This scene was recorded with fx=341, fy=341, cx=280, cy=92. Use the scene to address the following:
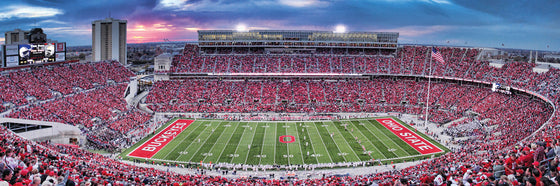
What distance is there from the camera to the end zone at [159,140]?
2955cm

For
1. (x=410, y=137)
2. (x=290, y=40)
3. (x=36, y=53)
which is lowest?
(x=410, y=137)

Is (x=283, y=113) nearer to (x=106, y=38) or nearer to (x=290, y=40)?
(x=290, y=40)

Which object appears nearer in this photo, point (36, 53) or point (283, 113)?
point (36, 53)

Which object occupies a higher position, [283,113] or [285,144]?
[283,113]

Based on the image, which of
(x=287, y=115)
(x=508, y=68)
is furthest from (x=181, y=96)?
(x=508, y=68)

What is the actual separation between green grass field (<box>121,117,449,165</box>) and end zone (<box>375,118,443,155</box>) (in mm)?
664

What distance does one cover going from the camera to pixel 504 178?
8188 mm

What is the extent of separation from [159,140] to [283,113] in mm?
17734

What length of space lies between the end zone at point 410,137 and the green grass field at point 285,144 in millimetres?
664

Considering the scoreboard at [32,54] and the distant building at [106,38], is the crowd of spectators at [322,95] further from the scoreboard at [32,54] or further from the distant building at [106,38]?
the distant building at [106,38]

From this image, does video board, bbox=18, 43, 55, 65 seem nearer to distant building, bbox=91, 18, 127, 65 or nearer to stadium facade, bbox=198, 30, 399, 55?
stadium facade, bbox=198, 30, 399, 55

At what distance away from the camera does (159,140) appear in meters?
33.5

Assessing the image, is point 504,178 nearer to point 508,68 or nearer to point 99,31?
point 508,68

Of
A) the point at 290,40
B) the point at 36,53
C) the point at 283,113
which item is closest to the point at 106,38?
the point at 290,40
